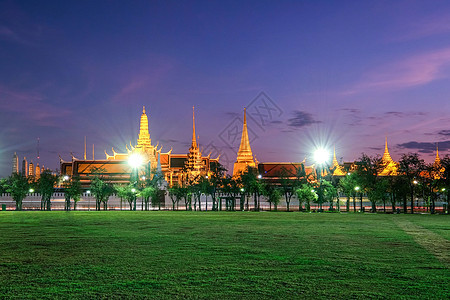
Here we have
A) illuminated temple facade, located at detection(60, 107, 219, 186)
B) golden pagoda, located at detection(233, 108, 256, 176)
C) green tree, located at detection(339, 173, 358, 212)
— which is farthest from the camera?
golden pagoda, located at detection(233, 108, 256, 176)

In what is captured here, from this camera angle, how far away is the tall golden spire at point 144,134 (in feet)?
383

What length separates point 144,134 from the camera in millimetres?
117188

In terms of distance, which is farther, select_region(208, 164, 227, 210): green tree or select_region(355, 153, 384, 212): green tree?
select_region(208, 164, 227, 210): green tree

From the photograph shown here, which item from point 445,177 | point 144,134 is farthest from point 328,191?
point 144,134

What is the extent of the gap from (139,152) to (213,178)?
159 ft

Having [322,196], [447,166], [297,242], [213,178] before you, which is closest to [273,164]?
[213,178]

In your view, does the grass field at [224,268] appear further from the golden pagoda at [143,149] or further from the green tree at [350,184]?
the golden pagoda at [143,149]

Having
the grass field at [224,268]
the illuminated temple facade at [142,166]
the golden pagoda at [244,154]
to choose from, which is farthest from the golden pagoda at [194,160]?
the grass field at [224,268]

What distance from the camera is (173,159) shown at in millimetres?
127500

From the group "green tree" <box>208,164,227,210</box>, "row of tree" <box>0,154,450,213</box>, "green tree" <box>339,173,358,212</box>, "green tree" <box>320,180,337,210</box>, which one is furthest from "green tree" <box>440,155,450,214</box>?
"green tree" <box>208,164,227,210</box>

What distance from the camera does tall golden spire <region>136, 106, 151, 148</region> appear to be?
117m

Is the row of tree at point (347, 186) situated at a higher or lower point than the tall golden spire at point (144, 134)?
lower

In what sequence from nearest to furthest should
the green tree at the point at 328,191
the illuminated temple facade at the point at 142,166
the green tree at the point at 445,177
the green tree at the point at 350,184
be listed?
the green tree at the point at 445,177 → the green tree at the point at 350,184 → the green tree at the point at 328,191 → the illuminated temple facade at the point at 142,166

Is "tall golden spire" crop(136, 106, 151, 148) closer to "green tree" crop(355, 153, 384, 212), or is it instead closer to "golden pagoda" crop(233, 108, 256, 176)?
"golden pagoda" crop(233, 108, 256, 176)
